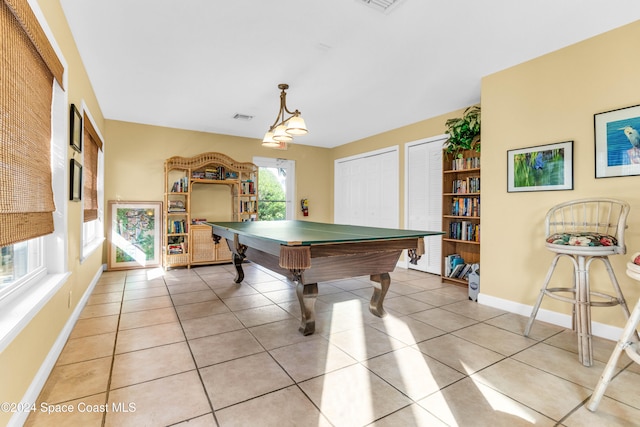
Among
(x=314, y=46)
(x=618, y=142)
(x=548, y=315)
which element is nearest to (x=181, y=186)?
(x=314, y=46)

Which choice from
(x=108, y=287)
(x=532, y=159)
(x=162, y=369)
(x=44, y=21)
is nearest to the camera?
(x=44, y=21)

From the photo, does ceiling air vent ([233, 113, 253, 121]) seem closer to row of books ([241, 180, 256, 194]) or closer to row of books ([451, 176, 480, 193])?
row of books ([241, 180, 256, 194])

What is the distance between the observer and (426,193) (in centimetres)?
492

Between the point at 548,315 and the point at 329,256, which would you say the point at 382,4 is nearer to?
the point at 329,256

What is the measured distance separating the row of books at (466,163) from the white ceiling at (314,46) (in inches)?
29.7

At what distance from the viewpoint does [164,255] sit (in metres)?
5.09

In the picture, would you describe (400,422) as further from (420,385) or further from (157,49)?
(157,49)

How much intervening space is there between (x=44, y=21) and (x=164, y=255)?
3887mm

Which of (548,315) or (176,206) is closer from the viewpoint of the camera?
(548,315)

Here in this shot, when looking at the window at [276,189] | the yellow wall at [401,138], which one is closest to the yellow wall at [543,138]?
the yellow wall at [401,138]

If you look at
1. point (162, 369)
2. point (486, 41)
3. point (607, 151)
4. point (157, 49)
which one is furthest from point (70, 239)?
point (607, 151)

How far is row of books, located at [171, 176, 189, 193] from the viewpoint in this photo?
5.22 meters

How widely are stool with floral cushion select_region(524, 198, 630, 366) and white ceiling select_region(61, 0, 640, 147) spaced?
1.42m

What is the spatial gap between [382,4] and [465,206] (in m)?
2.85
